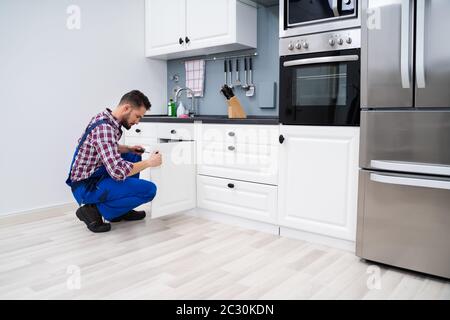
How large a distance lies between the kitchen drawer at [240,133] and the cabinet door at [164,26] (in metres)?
1.00

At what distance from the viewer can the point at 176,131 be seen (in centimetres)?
312

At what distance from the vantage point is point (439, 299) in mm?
1702

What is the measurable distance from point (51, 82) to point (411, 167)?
2.71 meters

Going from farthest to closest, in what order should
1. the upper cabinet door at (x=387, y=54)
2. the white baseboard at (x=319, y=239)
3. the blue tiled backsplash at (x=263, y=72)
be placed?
the blue tiled backsplash at (x=263, y=72)
the white baseboard at (x=319, y=239)
the upper cabinet door at (x=387, y=54)

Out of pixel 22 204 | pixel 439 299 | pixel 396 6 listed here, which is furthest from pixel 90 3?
pixel 439 299

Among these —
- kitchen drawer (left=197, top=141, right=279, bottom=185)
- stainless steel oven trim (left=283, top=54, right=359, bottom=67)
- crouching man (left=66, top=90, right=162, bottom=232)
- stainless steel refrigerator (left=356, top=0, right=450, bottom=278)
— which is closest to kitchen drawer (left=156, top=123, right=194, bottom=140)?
kitchen drawer (left=197, top=141, right=279, bottom=185)

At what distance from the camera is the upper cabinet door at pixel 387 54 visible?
1.86 metres

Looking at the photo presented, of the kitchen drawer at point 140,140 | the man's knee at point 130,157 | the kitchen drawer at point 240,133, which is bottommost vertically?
the man's knee at point 130,157

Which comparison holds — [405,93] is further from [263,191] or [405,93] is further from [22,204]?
[22,204]

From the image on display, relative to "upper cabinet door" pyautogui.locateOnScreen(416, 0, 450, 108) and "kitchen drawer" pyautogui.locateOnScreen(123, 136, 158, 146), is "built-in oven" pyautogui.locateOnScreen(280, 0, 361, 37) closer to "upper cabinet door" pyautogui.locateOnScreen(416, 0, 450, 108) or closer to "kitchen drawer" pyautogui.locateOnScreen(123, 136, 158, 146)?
"upper cabinet door" pyautogui.locateOnScreen(416, 0, 450, 108)

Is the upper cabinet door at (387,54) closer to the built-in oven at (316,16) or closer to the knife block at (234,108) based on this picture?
the built-in oven at (316,16)

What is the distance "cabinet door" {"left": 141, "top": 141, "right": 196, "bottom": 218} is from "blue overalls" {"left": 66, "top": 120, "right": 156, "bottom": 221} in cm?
8

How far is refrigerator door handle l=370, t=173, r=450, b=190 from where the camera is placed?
5.86ft

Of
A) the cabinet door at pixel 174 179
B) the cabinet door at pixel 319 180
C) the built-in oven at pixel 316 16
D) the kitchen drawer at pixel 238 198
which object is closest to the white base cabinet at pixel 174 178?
the cabinet door at pixel 174 179
